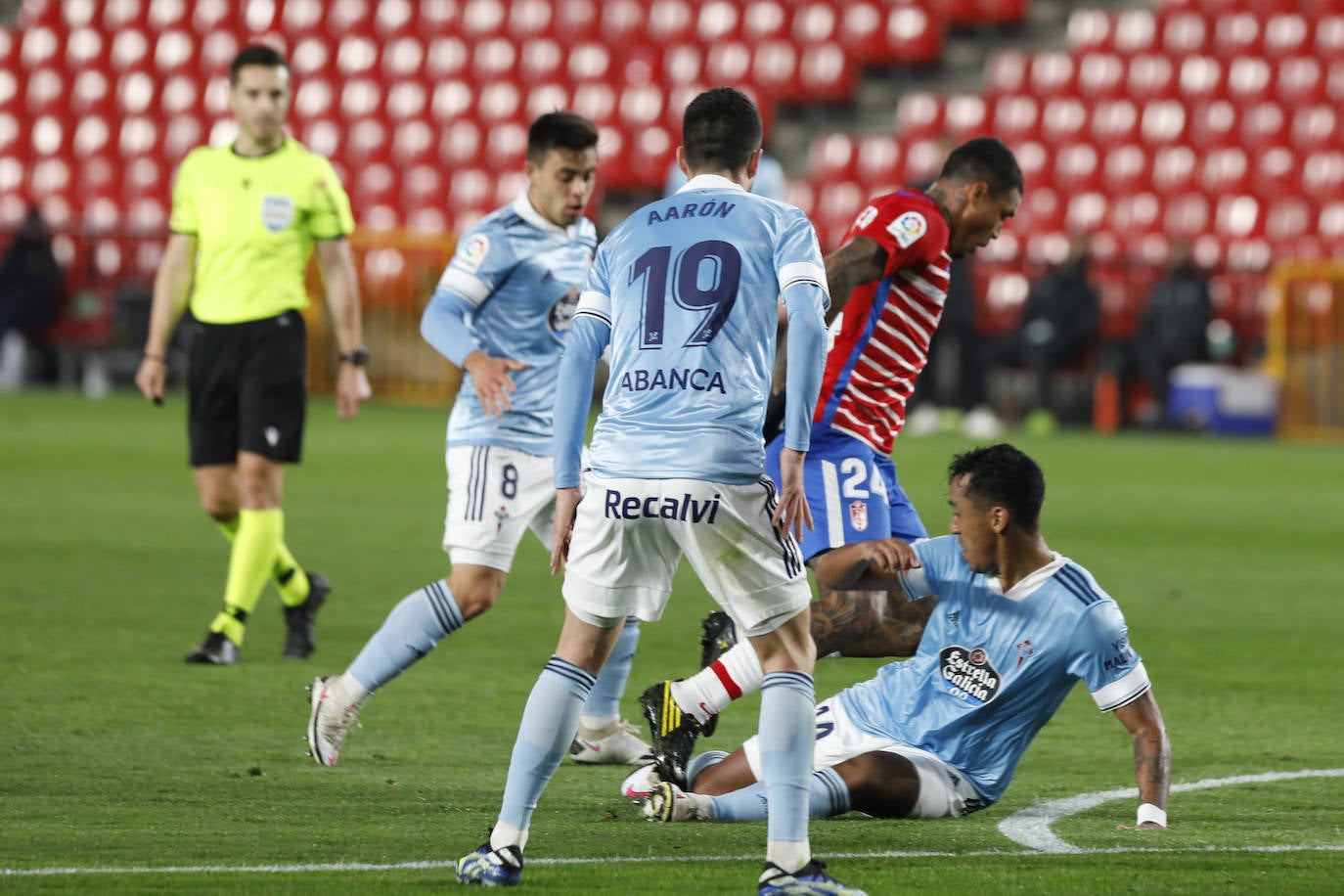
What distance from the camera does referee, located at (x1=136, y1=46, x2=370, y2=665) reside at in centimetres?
750

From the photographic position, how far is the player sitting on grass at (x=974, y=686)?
488cm

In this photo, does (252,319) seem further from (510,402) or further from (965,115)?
(965,115)

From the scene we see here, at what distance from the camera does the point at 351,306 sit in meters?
7.78

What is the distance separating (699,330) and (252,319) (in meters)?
3.75

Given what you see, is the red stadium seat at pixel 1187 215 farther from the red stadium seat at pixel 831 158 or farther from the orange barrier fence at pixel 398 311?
the orange barrier fence at pixel 398 311

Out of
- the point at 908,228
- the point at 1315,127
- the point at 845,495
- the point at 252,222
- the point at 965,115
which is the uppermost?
the point at 965,115

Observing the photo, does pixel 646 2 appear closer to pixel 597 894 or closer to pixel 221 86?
pixel 221 86

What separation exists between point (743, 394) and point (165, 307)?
4127mm

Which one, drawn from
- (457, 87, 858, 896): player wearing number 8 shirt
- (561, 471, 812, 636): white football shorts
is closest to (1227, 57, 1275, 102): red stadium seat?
Answer: (457, 87, 858, 896): player wearing number 8 shirt

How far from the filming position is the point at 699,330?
4.27 metres

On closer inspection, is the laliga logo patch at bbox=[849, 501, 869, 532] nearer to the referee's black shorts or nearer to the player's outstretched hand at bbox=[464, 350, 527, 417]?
the player's outstretched hand at bbox=[464, 350, 527, 417]

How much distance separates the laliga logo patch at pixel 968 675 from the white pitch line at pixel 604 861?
452 millimetres

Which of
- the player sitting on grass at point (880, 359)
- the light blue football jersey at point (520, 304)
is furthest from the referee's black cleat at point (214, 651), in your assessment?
the player sitting on grass at point (880, 359)

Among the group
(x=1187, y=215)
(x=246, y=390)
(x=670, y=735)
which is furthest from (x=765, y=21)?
(x=670, y=735)
